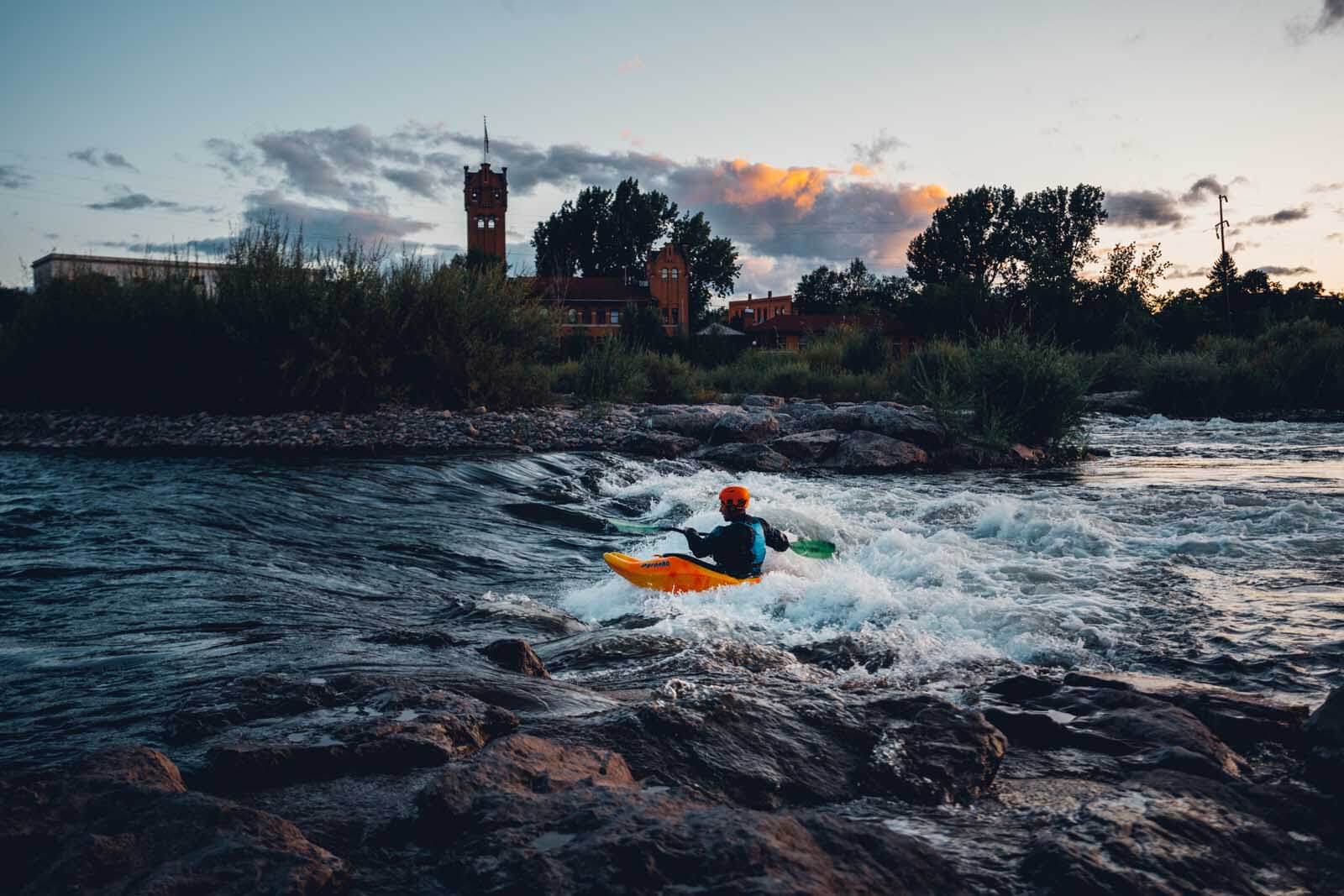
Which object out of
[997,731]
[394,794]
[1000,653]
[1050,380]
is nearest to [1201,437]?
[1050,380]

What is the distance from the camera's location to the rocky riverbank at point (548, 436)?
46.5 ft

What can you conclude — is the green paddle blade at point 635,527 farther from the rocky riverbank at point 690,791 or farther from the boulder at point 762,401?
the boulder at point 762,401

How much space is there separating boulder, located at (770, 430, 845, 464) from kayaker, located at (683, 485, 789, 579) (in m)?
8.21

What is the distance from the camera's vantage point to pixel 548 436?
16.1m

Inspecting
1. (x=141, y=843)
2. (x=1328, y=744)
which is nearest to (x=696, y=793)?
(x=141, y=843)

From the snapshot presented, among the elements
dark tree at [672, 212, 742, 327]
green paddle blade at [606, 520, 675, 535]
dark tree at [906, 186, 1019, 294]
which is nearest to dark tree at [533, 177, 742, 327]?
dark tree at [672, 212, 742, 327]

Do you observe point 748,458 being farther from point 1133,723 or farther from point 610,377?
point 1133,723

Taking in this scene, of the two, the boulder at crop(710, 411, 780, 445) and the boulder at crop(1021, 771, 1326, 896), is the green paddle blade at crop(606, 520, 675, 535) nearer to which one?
the boulder at crop(710, 411, 780, 445)

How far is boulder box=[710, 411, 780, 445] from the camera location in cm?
1628

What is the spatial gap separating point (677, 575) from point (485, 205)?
63401 millimetres

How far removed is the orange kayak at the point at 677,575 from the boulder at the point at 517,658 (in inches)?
85.7

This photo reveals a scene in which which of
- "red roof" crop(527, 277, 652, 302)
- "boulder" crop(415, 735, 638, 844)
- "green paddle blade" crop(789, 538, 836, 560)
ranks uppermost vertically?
"red roof" crop(527, 277, 652, 302)

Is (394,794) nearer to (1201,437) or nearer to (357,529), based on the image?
(357,529)

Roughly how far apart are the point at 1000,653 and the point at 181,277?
1656 cm
